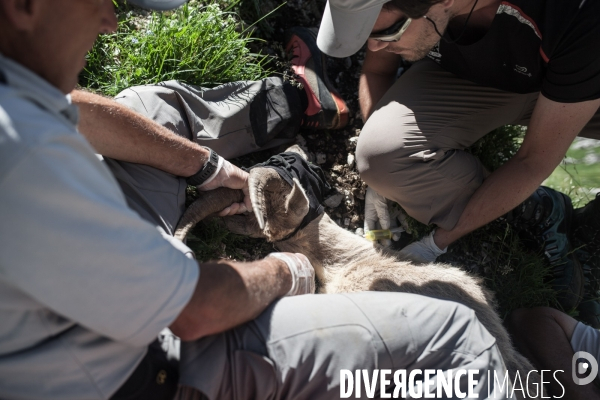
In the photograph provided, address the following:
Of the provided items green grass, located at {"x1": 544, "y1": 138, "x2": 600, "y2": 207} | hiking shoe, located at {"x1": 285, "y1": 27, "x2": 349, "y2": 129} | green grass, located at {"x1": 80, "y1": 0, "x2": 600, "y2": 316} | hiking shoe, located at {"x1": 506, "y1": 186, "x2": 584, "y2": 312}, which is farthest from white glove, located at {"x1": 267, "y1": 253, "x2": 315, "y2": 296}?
green grass, located at {"x1": 544, "y1": 138, "x2": 600, "y2": 207}

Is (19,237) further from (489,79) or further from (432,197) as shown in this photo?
(489,79)

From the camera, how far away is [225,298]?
2.01 meters

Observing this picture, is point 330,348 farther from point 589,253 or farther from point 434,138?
point 589,253

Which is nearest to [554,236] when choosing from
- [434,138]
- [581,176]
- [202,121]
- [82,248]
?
[581,176]

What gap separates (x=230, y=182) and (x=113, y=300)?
66.6 inches

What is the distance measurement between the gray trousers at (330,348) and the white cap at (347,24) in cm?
143

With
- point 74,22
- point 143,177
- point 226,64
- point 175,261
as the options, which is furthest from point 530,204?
point 74,22

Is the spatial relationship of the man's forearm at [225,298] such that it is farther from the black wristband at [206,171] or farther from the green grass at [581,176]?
the green grass at [581,176]

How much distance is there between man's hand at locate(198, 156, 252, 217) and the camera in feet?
10.2

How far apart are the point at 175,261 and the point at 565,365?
2656 mm

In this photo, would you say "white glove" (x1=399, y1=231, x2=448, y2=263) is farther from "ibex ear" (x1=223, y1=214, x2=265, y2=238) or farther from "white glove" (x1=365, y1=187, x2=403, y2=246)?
"ibex ear" (x1=223, y1=214, x2=265, y2=238)

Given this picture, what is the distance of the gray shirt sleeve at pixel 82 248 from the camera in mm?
1329

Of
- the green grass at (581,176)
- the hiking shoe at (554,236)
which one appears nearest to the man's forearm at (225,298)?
the hiking shoe at (554,236)

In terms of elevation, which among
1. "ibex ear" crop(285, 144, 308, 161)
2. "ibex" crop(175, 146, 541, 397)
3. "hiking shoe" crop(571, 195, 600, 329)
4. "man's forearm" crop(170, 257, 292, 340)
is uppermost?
"man's forearm" crop(170, 257, 292, 340)
